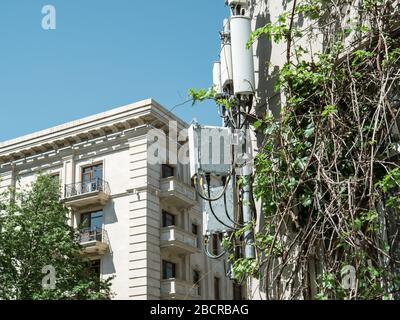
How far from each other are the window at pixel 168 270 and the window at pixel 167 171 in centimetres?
363

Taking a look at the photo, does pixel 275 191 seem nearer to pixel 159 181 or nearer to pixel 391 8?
pixel 391 8

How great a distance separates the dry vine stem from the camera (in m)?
4.91

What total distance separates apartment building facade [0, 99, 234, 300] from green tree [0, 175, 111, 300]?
8.51ft

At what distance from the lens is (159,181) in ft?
80.9

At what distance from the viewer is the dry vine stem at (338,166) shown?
4914mm

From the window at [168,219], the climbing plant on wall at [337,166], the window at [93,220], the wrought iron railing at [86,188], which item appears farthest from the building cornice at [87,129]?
the climbing plant on wall at [337,166]

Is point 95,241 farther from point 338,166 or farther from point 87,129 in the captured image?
point 338,166

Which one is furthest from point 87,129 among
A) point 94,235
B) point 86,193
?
point 94,235

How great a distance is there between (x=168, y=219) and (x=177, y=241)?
1496 mm

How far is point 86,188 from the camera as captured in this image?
24.7m

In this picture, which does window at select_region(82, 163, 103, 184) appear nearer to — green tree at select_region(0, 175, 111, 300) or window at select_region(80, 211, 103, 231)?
window at select_region(80, 211, 103, 231)

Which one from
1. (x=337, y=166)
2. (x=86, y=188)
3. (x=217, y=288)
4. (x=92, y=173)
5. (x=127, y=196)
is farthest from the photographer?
(x=217, y=288)

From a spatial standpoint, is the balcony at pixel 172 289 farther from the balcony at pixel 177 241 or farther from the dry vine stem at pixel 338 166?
the dry vine stem at pixel 338 166

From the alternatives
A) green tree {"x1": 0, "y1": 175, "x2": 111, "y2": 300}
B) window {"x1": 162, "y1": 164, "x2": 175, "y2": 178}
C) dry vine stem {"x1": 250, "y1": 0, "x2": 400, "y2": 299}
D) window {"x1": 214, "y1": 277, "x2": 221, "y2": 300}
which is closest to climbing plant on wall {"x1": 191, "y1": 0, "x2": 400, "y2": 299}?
dry vine stem {"x1": 250, "y1": 0, "x2": 400, "y2": 299}
